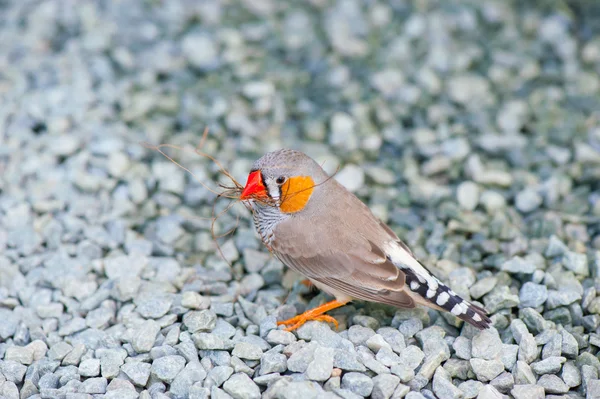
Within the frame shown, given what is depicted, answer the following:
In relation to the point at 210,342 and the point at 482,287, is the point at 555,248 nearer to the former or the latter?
the point at 482,287

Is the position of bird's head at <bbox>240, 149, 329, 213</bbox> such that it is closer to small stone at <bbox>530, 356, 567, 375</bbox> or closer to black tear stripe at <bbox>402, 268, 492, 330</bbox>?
black tear stripe at <bbox>402, 268, 492, 330</bbox>

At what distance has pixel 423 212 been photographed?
4328 mm

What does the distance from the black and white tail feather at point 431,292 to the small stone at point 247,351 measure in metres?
0.77

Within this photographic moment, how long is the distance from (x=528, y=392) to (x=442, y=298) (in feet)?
1.77

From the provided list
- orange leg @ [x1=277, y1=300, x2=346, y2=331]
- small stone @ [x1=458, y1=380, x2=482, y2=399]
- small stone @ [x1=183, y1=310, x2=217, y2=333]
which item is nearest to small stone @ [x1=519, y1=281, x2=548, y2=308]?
small stone @ [x1=458, y1=380, x2=482, y2=399]

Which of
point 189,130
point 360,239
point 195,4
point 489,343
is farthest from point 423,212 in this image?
point 195,4

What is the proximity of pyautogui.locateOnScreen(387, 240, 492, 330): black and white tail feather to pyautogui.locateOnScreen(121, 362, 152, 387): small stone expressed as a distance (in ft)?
4.08

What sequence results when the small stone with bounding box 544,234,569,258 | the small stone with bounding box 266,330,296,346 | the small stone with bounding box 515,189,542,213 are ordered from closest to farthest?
the small stone with bounding box 266,330,296,346 → the small stone with bounding box 544,234,569,258 → the small stone with bounding box 515,189,542,213

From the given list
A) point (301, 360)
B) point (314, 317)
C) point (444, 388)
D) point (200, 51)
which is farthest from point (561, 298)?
point (200, 51)

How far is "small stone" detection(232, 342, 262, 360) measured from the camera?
309cm

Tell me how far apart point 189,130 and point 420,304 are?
7.40 ft

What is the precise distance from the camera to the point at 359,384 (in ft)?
9.55

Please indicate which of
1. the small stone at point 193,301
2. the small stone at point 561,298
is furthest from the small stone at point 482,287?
the small stone at point 193,301

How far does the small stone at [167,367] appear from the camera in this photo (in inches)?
118
